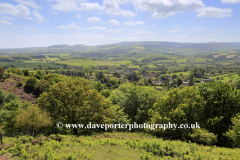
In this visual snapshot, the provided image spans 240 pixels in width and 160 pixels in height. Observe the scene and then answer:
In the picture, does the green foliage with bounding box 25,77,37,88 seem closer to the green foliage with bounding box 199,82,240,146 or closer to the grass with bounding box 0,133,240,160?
the grass with bounding box 0,133,240,160

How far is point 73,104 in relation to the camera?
24.9 meters

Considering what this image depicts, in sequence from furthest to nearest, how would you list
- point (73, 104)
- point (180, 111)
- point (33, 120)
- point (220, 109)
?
point (220, 109) → point (73, 104) → point (180, 111) → point (33, 120)

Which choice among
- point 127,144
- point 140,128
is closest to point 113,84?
point 140,128

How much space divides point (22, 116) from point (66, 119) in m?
6.94

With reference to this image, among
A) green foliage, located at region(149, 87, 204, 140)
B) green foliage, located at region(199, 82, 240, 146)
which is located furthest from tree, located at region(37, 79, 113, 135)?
green foliage, located at region(199, 82, 240, 146)

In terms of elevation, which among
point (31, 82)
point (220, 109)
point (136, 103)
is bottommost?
point (31, 82)

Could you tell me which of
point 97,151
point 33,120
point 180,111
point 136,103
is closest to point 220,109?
point 180,111

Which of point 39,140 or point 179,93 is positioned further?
point 179,93

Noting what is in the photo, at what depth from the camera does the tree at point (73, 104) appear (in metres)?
24.6

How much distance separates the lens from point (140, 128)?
3148 cm

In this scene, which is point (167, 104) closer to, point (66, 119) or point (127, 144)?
point (127, 144)

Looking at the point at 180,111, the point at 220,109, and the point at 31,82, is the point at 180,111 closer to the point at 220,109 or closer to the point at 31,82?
the point at 220,109

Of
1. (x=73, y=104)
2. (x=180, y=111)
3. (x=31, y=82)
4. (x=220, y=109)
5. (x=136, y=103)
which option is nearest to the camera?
(x=180, y=111)

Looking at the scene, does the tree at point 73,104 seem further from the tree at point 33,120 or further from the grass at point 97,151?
the grass at point 97,151
